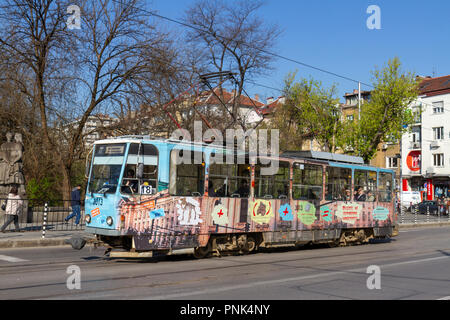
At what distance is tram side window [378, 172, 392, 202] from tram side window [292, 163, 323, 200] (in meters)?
3.74

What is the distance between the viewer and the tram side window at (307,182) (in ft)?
46.8

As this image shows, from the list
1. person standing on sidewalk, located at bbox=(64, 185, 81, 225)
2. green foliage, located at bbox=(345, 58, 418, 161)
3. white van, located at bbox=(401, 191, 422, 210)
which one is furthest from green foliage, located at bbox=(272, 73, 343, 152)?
person standing on sidewalk, located at bbox=(64, 185, 81, 225)

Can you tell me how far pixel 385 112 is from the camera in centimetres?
3409

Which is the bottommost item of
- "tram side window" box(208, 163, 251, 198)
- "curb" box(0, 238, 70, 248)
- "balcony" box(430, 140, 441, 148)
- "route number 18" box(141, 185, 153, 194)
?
"curb" box(0, 238, 70, 248)

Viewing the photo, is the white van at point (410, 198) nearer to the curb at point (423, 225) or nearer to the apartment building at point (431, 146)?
the apartment building at point (431, 146)

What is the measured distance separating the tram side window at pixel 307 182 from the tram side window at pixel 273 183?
1.40 ft

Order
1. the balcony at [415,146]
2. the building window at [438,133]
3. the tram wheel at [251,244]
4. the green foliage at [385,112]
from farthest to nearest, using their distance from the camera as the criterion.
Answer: the balcony at [415,146] → the building window at [438,133] → the green foliage at [385,112] → the tram wheel at [251,244]

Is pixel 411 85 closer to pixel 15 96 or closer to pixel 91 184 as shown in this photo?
pixel 15 96

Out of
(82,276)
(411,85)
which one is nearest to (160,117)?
(82,276)

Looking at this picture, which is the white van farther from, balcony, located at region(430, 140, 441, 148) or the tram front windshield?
the tram front windshield

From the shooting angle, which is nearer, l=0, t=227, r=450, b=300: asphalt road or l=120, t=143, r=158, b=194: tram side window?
l=0, t=227, r=450, b=300: asphalt road

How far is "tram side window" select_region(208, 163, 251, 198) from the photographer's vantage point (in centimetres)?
1198

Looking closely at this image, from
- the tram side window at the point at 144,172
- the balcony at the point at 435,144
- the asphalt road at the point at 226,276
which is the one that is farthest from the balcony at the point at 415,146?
the tram side window at the point at 144,172

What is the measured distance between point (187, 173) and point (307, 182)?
186 inches
